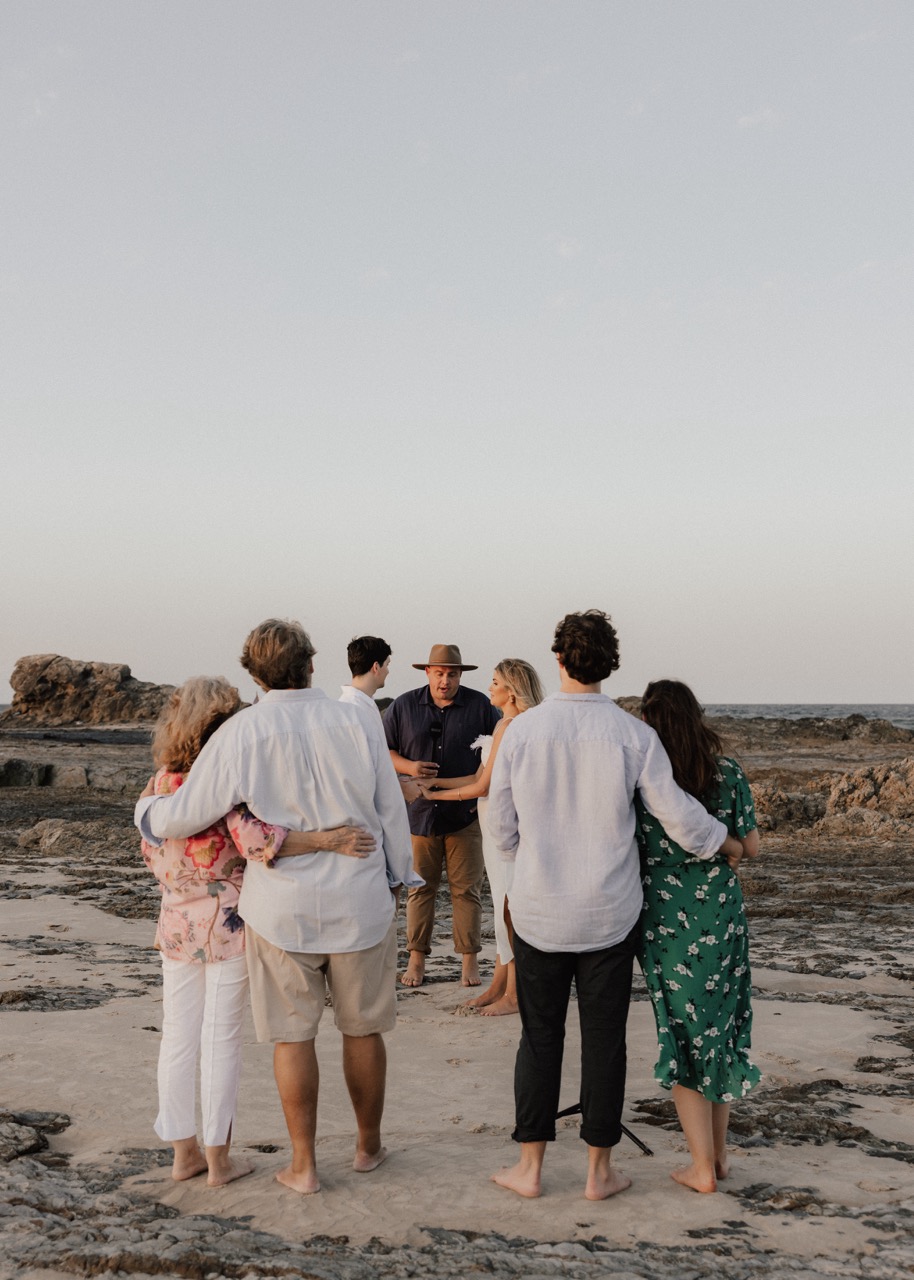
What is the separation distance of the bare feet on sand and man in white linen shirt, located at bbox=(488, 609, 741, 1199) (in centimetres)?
103

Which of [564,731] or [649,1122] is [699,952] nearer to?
[564,731]

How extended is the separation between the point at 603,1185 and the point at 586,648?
1.71 meters

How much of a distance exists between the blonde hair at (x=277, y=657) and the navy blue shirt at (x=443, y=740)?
2890 mm

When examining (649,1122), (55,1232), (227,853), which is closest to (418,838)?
(649,1122)

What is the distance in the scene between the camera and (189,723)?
3.70 m

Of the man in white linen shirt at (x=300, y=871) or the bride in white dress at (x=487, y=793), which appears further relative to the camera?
the bride in white dress at (x=487, y=793)

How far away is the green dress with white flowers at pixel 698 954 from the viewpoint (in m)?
3.55

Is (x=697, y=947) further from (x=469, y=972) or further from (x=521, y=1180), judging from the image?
(x=469, y=972)

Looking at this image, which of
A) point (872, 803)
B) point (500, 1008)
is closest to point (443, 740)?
point (500, 1008)

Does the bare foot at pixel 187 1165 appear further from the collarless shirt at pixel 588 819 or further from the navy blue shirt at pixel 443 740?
the navy blue shirt at pixel 443 740

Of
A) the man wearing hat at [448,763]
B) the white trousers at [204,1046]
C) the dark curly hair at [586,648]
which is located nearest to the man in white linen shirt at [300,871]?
the white trousers at [204,1046]

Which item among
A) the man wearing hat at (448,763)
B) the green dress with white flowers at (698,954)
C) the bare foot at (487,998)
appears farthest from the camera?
the man wearing hat at (448,763)

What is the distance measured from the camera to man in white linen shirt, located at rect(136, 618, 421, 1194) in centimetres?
348

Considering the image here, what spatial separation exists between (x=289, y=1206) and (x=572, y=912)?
1.28 m
